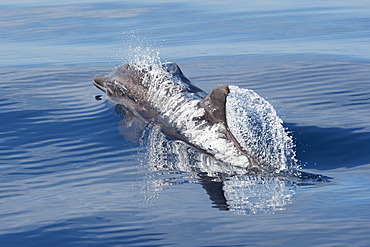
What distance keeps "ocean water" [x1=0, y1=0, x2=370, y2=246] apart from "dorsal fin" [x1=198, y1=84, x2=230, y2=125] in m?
0.69

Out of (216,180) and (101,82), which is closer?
(216,180)

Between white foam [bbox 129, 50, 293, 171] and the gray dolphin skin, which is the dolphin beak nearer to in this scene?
the gray dolphin skin

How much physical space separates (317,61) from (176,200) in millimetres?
9837

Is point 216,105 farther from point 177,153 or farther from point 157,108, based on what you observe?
point 157,108

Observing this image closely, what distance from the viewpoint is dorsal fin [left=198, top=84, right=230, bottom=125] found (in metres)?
9.34

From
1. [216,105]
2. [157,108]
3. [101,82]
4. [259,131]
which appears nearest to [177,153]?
[216,105]

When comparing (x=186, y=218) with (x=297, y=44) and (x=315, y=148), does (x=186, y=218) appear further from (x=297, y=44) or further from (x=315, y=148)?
(x=297, y=44)

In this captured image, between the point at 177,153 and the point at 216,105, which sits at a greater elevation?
the point at 216,105

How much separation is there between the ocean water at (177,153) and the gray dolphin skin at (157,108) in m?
0.28

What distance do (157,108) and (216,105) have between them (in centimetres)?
183

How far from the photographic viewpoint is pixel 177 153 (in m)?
9.38

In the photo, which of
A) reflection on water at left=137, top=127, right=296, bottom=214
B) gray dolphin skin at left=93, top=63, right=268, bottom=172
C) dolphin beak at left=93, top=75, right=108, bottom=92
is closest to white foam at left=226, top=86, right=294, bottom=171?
gray dolphin skin at left=93, top=63, right=268, bottom=172

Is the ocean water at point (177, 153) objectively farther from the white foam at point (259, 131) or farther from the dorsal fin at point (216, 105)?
the dorsal fin at point (216, 105)

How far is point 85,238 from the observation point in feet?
20.4
